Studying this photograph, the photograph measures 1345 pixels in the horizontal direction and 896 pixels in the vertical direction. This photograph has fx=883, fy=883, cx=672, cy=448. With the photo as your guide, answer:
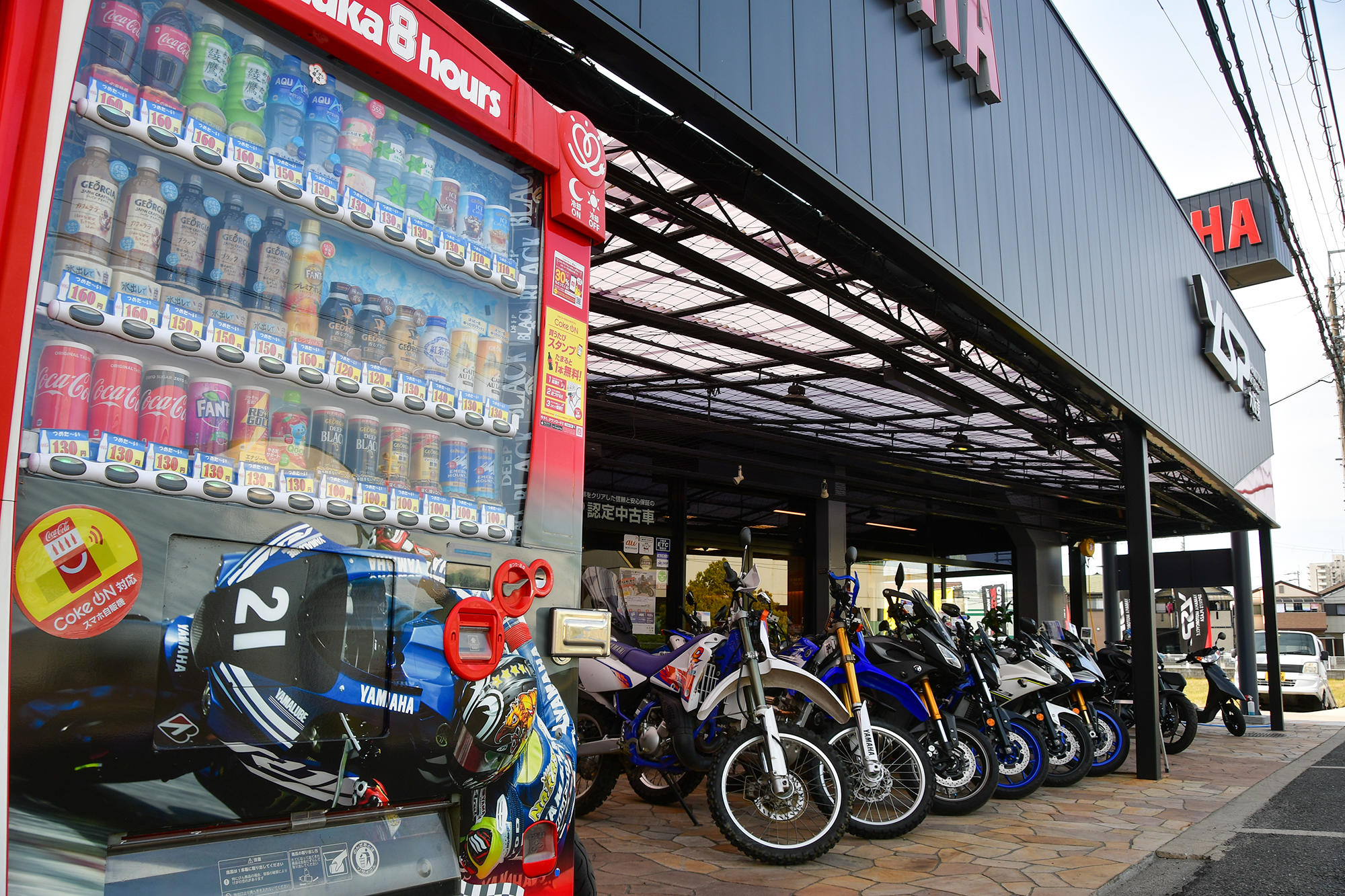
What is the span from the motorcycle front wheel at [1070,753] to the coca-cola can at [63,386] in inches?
271

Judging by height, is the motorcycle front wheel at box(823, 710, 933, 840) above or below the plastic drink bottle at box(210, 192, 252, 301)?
below

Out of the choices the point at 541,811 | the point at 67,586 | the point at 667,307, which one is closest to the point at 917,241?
the point at 667,307

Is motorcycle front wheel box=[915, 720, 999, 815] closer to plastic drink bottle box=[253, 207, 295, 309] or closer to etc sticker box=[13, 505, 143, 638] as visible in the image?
plastic drink bottle box=[253, 207, 295, 309]

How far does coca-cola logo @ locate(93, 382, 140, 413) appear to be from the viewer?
179cm

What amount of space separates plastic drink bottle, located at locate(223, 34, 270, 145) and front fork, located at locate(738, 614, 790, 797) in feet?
11.3

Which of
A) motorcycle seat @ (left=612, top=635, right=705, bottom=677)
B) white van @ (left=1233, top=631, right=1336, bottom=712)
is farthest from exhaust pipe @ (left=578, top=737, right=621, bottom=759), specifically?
white van @ (left=1233, top=631, right=1336, bottom=712)

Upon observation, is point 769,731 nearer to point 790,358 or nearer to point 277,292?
point 277,292

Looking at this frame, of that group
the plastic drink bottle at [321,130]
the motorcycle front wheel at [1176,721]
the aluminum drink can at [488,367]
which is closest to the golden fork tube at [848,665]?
the aluminum drink can at [488,367]

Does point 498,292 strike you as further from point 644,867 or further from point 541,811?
point 644,867

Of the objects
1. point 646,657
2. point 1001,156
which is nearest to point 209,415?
point 646,657

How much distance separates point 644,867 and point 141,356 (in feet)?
11.4

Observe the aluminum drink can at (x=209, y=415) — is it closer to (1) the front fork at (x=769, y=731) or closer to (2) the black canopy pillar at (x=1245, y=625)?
(1) the front fork at (x=769, y=731)

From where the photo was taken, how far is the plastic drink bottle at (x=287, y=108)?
215 cm

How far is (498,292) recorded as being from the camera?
2666 millimetres
